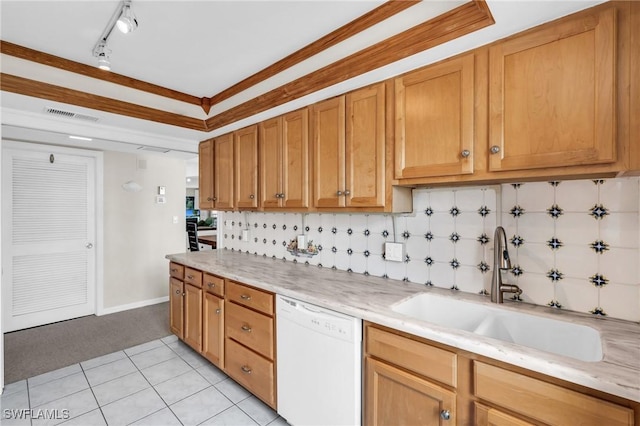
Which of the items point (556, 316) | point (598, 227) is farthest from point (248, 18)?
point (556, 316)

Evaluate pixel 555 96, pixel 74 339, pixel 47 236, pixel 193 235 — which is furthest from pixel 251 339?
pixel 193 235

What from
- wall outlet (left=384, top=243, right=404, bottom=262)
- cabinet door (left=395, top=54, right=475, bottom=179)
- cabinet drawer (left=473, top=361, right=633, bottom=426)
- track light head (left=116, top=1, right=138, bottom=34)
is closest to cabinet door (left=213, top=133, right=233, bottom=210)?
track light head (left=116, top=1, right=138, bottom=34)

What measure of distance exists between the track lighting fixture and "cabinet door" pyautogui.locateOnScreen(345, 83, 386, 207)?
1220 millimetres

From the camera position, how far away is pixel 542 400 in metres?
1.00

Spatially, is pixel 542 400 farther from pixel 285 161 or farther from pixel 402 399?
pixel 285 161

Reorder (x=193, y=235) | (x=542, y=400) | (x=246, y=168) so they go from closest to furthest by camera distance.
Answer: (x=542, y=400), (x=246, y=168), (x=193, y=235)

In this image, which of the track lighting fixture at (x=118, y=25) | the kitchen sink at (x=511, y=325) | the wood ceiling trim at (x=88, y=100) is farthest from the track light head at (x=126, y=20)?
the kitchen sink at (x=511, y=325)

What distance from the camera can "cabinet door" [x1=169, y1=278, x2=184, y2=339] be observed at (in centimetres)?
296

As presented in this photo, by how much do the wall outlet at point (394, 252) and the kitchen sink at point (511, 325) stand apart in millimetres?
313

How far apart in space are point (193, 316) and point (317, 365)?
158 centimetres

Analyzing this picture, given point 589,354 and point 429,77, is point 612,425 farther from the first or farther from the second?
point 429,77

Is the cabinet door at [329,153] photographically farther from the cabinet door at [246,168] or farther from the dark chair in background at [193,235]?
the dark chair in background at [193,235]

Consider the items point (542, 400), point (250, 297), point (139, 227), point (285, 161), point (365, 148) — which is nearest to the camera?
point (542, 400)

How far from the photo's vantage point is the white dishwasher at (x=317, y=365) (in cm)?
151
